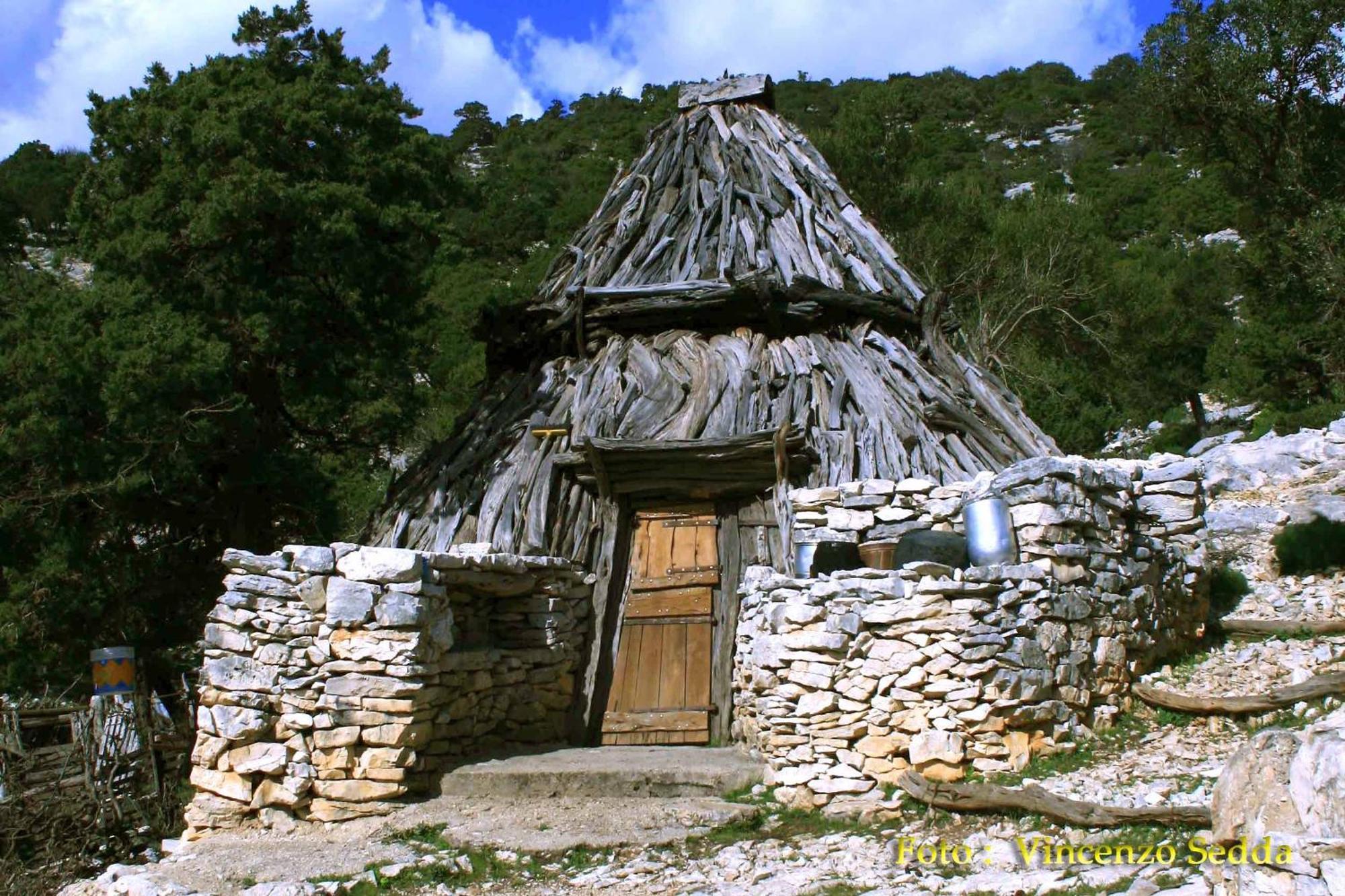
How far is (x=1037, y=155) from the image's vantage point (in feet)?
184

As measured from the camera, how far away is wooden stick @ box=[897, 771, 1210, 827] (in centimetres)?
480

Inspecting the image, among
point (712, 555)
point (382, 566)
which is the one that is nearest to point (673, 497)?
point (712, 555)

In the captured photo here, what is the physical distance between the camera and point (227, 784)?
6777mm

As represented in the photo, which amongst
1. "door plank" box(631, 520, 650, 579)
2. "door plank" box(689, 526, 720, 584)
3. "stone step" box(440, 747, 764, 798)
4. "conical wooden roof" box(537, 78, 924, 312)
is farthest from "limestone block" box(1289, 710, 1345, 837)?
"conical wooden roof" box(537, 78, 924, 312)

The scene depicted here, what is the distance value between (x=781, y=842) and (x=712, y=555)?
358 centimetres

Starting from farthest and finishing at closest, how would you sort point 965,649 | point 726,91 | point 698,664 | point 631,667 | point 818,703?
point 726,91 < point 631,667 < point 698,664 < point 818,703 < point 965,649

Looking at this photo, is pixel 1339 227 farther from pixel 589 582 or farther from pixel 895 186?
pixel 589 582

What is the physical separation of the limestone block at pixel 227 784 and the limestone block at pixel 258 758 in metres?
0.05

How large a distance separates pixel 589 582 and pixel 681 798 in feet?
8.47

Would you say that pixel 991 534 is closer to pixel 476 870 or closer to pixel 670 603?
pixel 670 603

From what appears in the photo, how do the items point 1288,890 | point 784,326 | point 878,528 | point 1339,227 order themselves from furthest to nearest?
point 1339,227 < point 784,326 < point 878,528 < point 1288,890

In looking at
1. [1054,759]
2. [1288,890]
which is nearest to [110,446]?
[1054,759]

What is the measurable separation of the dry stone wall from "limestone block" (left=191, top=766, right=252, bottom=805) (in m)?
3.25

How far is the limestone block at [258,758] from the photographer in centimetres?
676
